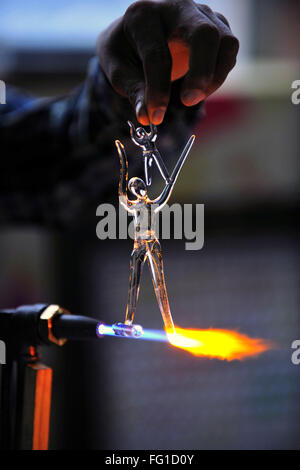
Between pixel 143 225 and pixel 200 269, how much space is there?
1188 millimetres

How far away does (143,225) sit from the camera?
0.47m

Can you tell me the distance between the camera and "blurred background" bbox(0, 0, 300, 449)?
1.49 metres

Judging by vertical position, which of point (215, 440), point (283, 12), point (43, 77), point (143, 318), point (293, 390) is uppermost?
point (283, 12)

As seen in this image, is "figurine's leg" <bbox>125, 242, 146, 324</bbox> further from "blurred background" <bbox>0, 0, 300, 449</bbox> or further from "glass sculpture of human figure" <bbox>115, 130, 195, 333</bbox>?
"blurred background" <bbox>0, 0, 300, 449</bbox>

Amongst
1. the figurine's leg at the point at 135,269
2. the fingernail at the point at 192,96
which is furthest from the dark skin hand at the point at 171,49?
the figurine's leg at the point at 135,269

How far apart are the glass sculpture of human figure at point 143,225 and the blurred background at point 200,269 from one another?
3.12ft

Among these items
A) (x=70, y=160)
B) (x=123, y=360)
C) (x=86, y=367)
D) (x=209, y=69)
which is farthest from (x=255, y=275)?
(x=209, y=69)

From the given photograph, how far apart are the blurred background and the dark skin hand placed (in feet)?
3.41

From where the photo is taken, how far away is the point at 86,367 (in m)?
1.56

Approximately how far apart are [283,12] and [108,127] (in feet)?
3.88

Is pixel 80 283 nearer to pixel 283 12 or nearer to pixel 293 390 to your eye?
pixel 293 390

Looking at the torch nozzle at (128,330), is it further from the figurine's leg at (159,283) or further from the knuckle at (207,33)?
the knuckle at (207,33)

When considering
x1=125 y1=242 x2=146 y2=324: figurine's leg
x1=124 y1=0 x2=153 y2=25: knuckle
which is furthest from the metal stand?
x1=124 y1=0 x2=153 y2=25: knuckle

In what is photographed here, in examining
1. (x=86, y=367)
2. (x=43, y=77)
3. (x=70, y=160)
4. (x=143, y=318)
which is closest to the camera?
(x=70, y=160)
